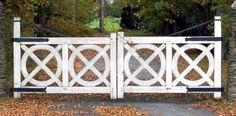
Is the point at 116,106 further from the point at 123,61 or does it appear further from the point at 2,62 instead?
the point at 2,62

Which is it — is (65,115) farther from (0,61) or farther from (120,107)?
(0,61)

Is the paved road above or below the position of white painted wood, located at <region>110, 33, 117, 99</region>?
below

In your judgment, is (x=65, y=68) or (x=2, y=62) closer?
(x=2, y=62)

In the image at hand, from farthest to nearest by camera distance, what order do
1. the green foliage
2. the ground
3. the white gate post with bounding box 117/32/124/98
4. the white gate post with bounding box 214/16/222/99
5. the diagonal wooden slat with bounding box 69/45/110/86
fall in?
the green foliage
the diagonal wooden slat with bounding box 69/45/110/86
the white gate post with bounding box 117/32/124/98
the white gate post with bounding box 214/16/222/99
the ground

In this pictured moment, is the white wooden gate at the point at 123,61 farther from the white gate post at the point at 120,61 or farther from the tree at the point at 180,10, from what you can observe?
the tree at the point at 180,10

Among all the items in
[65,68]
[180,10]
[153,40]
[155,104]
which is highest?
[180,10]

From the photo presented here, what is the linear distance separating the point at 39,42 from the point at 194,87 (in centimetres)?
328

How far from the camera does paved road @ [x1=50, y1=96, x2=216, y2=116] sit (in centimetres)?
958

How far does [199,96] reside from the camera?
1135 centimetres

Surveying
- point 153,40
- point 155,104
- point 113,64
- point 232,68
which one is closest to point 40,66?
point 113,64

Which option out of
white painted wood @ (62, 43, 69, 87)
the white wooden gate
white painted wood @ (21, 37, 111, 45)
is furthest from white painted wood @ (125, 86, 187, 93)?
white painted wood @ (62, 43, 69, 87)

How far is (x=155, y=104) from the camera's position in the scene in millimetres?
10461

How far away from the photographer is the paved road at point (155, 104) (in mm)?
9578

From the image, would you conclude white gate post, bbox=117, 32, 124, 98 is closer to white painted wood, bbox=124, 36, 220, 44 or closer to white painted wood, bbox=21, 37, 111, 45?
white painted wood, bbox=124, 36, 220, 44
